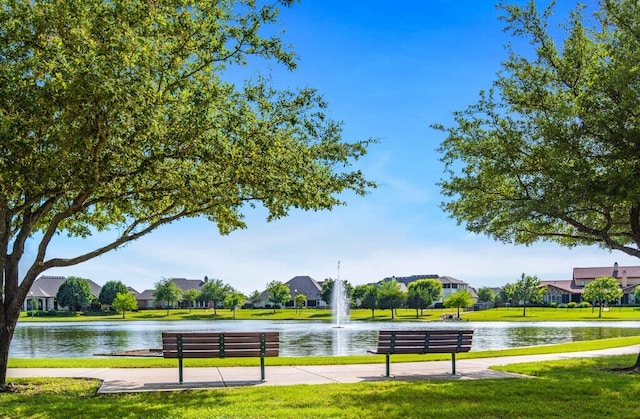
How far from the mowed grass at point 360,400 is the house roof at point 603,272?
11412 cm

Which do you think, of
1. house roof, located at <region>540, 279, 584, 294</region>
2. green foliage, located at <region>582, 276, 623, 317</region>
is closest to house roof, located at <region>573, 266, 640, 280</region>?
house roof, located at <region>540, 279, 584, 294</region>

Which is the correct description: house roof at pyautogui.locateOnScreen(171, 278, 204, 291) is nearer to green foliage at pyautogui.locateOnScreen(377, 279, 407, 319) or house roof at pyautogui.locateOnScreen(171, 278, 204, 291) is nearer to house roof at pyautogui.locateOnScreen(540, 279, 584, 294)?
green foliage at pyautogui.locateOnScreen(377, 279, 407, 319)

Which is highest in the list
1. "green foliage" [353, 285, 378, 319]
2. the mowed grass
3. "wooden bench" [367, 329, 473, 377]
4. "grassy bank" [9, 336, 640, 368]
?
"wooden bench" [367, 329, 473, 377]

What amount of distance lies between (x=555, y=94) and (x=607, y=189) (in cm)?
307

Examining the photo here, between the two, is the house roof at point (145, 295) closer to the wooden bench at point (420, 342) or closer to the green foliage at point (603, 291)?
the green foliage at point (603, 291)

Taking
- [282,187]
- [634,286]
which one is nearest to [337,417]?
[282,187]

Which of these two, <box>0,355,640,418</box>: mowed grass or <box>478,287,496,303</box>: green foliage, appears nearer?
<box>0,355,640,418</box>: mowed grass

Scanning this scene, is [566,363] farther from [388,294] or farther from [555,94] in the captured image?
[388,294]

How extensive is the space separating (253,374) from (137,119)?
19.3 ft

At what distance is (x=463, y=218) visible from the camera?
54.9ft

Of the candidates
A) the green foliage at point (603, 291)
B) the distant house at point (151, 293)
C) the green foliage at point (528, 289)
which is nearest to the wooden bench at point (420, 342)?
the green foliage at point (603, 291)

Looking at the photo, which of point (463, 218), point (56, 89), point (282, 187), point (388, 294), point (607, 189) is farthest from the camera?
point (388, 294)

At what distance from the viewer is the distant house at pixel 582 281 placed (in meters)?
113

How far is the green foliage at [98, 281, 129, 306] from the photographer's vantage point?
112 meters
